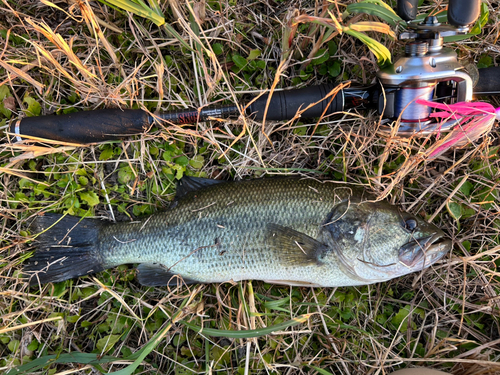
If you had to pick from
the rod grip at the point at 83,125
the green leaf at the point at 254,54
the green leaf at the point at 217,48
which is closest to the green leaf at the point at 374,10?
the green leaf at the point at 254,54

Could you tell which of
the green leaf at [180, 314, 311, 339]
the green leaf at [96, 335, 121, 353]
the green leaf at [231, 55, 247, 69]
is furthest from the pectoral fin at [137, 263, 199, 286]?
the green leaf at [231, 55, 247, 69]

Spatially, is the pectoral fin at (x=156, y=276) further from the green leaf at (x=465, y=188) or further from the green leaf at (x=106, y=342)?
the green leaf at (x=465, y=188)

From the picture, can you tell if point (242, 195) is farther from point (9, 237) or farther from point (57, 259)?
point (9, 237)

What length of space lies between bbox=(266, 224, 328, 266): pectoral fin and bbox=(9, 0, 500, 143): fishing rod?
876 mm

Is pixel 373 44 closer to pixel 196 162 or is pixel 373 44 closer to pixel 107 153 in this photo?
pixel 196 162

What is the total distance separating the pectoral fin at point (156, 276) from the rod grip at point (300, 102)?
56.1 inches

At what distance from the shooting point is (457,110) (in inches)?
82.2

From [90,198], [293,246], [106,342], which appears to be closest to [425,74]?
[293,246]

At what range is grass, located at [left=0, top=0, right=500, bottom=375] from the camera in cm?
262

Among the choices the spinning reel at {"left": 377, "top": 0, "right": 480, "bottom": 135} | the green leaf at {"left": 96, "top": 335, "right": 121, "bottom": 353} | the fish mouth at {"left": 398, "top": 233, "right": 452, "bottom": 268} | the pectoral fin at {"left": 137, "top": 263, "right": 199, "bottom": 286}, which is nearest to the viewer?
the spinning reel at {"left": 377, "top": 0, "right": 480, "bottom": 135}

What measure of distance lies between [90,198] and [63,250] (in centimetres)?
48

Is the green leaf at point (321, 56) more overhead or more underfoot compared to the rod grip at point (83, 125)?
more overhead

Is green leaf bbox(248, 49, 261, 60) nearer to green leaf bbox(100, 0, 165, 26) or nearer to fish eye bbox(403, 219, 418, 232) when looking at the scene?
green leaf bbox(100, 0, 165, 26)

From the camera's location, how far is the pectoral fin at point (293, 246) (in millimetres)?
2330
